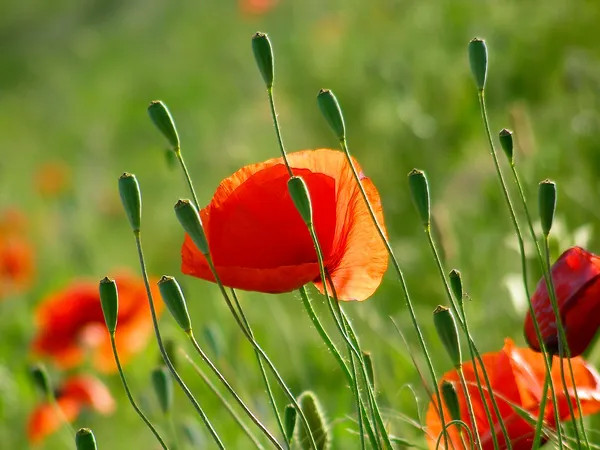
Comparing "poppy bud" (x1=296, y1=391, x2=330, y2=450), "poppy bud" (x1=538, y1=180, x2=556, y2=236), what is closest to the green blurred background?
"poppy bud" (x1=296, y1=391, x2=330, y2=450)

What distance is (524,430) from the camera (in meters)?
0.58

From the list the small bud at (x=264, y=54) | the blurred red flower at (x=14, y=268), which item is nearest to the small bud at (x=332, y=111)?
the small bud at (x=264, y=54)

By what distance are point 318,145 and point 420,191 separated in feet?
7.04

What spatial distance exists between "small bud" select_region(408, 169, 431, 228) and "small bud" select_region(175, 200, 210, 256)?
0.34 feet

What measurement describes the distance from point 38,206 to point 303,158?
10.6 feet

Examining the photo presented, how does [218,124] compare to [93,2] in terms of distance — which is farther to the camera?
[93,2]

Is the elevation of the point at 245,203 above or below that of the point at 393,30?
below

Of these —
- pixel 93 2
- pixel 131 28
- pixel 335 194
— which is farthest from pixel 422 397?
pixel 93 2

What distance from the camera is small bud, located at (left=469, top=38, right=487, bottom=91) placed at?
479 millimetres

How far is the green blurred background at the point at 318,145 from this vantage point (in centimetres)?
126

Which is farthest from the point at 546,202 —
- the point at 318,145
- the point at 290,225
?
the point at 318,145

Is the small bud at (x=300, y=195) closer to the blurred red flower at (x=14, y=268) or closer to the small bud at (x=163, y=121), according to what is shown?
the small bud at (x=163, y=121)

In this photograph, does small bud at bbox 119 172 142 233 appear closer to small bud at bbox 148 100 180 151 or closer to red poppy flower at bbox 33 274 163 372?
small bud at bbox 148 100 180 151

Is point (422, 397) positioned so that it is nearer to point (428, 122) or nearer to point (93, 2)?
point (428, 122)
